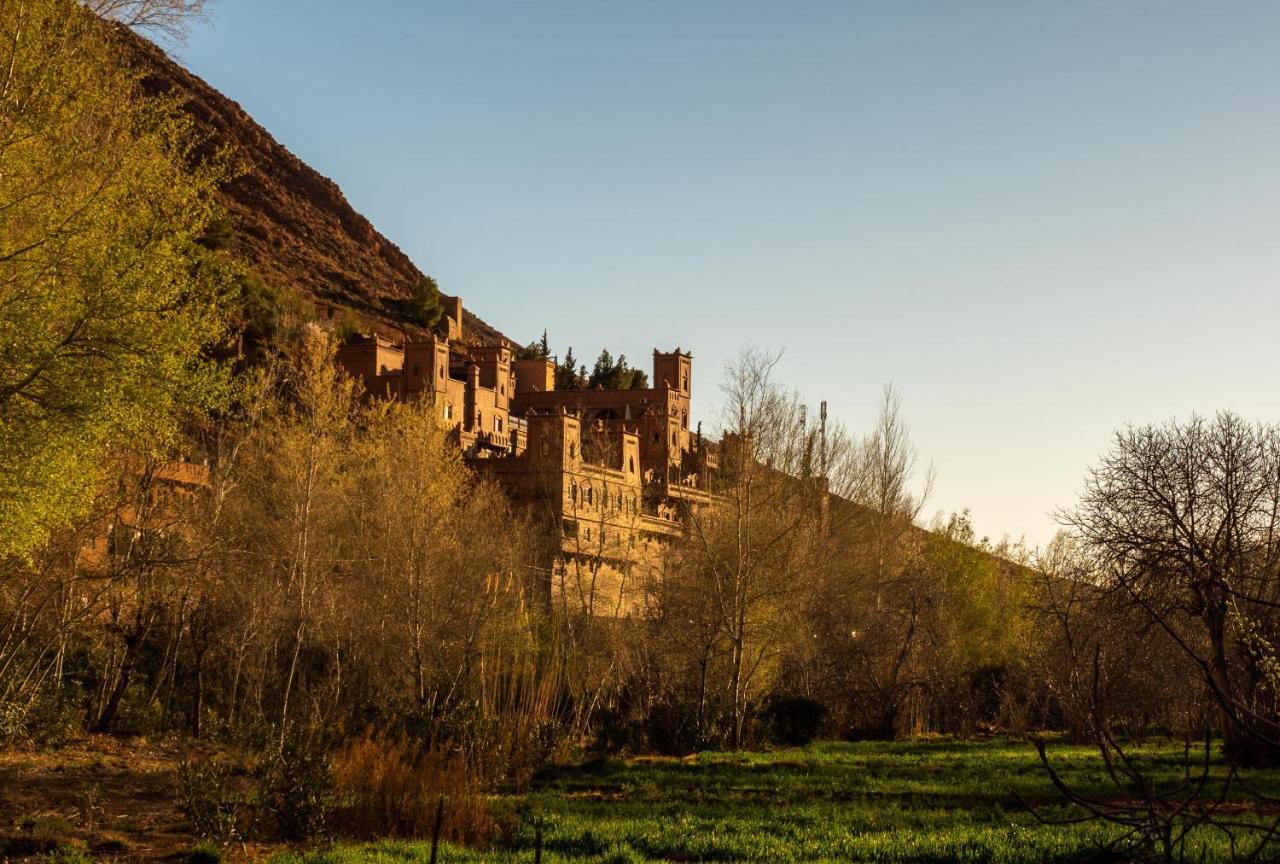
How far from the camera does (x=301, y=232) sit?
156 m

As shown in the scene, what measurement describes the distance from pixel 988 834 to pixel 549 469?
132ft

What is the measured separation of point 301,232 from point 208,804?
154 metres

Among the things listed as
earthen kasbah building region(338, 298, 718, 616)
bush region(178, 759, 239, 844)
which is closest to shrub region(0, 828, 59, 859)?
bush region(178, 759, 239, 844)

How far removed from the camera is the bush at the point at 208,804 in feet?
36.9

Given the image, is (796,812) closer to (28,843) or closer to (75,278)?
(28,843)

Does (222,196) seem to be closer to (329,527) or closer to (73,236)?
(329,527)

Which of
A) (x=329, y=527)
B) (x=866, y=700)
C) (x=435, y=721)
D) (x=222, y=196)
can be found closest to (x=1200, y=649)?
(x=866, y=700)

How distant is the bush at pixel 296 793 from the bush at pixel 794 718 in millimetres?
17658

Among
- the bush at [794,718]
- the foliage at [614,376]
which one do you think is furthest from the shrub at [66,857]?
the foliage at [614,376]

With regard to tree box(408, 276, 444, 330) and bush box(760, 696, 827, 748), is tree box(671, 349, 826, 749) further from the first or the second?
tree box(408, 276, 444, 330)

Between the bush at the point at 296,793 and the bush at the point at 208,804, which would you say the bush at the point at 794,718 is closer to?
the bush at the point at 296,793

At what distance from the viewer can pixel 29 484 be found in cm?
1335

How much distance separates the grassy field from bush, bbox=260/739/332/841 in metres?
0.86

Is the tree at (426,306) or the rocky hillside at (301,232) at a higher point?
the rocky hillside at (301,232)
